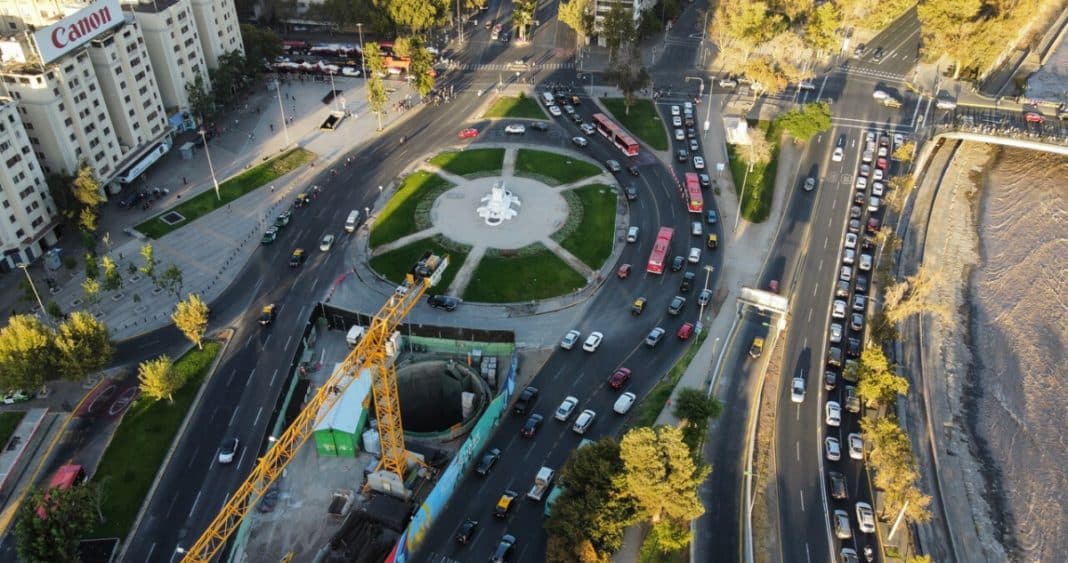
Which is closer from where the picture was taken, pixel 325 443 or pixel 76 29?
pixel 325 443

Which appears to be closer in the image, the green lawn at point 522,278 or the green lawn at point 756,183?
the green lawn at point 522,278

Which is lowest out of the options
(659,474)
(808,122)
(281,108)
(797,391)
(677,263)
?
(797,391)

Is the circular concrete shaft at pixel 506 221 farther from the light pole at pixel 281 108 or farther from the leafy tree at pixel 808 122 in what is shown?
the leafy tree at pixel 808 122

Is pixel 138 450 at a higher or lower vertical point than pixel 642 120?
lower

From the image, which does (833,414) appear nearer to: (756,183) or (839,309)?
(839,309)

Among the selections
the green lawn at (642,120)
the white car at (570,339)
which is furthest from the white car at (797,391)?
the green lawn at (642,120)

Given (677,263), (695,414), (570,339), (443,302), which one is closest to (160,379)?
(443,302)

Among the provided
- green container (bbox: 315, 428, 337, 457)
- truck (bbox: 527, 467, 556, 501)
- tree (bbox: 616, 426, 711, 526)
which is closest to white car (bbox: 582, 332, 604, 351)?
truck (bbox: 527, 467, 556, 501)
